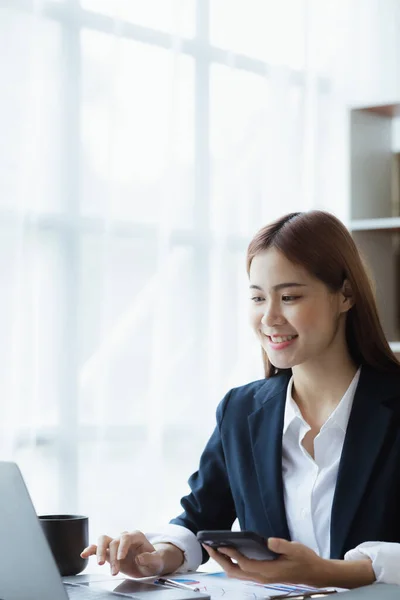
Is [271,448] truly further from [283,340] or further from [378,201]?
[378,201]

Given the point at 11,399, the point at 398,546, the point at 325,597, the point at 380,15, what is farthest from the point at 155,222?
the point at 325,597

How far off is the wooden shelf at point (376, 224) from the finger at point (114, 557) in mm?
2399

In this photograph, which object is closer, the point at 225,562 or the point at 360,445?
the point at 225,562

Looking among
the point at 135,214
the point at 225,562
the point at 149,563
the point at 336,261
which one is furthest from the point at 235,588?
the point at 135,214

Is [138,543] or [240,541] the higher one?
[240,541]

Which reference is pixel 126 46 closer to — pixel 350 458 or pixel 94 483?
pixel 94 483

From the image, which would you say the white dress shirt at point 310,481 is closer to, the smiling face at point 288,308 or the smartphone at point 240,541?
the smiling face at point 288,308

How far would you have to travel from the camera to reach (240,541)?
1.28m

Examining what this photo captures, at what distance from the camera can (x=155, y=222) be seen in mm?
3684

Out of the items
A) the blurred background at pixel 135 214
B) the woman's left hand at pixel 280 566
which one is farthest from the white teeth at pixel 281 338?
the blurred background at pixel 135 214

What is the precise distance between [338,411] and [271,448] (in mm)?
153

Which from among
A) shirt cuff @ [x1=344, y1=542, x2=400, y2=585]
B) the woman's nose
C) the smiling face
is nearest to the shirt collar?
the smiling face

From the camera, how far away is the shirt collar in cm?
190

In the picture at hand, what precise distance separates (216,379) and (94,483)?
0.72 metres
